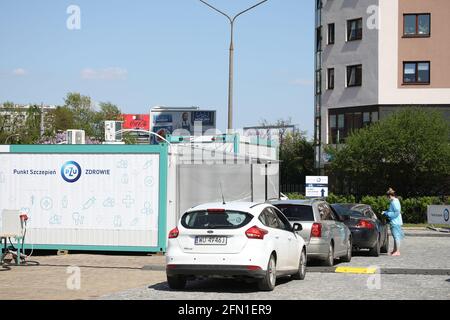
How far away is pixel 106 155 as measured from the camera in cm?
2298

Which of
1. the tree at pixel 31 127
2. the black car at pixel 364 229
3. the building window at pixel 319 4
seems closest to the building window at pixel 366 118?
the building window at pixel 319 4

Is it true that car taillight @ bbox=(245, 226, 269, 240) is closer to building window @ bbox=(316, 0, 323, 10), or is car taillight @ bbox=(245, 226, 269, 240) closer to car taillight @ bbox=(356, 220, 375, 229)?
car taillight @ bbox=(356, 220, 375, 229)

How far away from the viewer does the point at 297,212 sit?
19297mm

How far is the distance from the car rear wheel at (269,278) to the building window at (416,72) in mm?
43285

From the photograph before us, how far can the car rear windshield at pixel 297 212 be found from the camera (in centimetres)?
1917

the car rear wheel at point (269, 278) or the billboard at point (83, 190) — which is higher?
the billboard at point (83, 190)

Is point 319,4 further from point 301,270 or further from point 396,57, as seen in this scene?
point 301,270

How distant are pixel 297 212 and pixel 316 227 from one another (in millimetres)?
608

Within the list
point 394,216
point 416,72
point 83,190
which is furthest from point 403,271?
point 416,72

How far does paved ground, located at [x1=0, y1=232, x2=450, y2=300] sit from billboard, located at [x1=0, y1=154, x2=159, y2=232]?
1.67 m

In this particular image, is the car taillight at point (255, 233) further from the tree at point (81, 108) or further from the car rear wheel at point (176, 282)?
the tree at point (81, 108)
